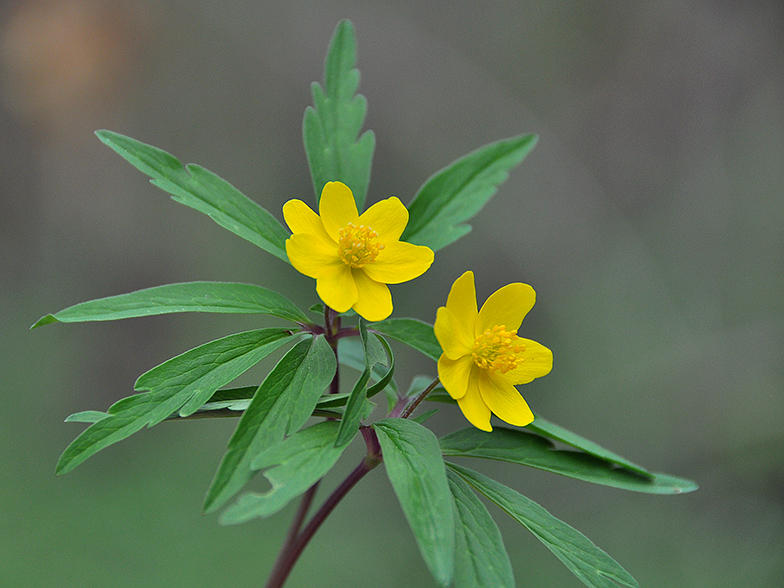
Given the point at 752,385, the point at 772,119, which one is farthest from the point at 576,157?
the point at 752,385

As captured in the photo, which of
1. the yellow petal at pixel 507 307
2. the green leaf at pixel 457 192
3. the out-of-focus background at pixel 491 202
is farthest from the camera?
the out-of-focus background at pixel 491 202

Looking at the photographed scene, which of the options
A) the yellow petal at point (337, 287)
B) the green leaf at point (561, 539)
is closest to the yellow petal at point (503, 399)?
the green leaf at point (561, 539)

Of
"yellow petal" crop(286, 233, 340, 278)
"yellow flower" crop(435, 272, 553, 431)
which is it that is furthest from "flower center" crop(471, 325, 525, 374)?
"yellow petal" crop(286, 233, 340, 278)

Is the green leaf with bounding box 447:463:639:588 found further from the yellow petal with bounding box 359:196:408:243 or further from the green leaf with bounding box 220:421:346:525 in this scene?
the yellow petal with bounding box 359:196:408:243

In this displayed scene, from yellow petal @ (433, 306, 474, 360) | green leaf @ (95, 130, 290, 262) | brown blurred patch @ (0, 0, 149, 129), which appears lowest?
yellow petal @ (433, 306, 474, 360)

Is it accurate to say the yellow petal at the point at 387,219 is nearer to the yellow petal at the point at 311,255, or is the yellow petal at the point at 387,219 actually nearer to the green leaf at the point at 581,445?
the yellow petal at the point at 311,255

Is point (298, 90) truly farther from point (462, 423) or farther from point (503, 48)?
point (462, 423)

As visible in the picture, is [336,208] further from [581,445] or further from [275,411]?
[581,445]
